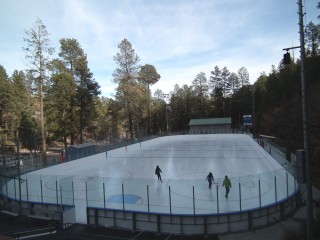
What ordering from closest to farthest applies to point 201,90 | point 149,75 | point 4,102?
point 4,102 < point 149,75 < point 201,90

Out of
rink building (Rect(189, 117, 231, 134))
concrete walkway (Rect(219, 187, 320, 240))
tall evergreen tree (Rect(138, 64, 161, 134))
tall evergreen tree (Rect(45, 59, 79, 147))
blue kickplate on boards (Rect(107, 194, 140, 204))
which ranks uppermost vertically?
tall evergreen tree (Rect(138, 64, 161, 134))

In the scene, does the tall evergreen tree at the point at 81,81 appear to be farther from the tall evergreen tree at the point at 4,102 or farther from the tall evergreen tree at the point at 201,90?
the tall evergreen tree at the point at 201,90

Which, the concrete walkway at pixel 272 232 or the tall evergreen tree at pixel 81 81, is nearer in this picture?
the concrete walkway at pixel 272 232

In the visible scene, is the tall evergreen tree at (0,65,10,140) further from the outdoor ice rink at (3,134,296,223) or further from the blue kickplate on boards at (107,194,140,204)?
the blue kickplate on boards at (107,194,140,204)

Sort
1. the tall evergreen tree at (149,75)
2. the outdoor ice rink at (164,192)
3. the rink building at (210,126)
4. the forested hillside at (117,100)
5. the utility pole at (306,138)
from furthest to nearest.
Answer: the tall evergreen tree at (149,75) < the rink building at (210,126) < the forested hillside at (117,100) < the outdoor ice rink at (164,192) < the utility pole at (306,138)

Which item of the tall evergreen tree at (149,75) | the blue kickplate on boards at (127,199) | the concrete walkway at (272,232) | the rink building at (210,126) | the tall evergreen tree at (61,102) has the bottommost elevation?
the concrete walkway at (272,232)

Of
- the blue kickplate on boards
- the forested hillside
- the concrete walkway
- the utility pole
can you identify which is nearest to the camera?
the utility pole

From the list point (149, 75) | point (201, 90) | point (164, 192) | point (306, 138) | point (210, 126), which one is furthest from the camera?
point (201, 90)

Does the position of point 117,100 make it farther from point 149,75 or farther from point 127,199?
point 127,199

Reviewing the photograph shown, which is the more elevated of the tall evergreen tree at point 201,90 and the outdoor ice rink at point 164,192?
the tall evergreen tree at point 201,90

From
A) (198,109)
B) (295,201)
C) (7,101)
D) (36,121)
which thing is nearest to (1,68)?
(7,101)

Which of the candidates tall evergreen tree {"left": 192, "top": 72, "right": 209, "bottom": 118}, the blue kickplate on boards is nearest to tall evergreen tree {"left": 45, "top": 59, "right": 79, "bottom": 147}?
the blue kickplate on boards

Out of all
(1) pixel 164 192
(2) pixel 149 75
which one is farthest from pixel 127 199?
(2) pixel 149 75

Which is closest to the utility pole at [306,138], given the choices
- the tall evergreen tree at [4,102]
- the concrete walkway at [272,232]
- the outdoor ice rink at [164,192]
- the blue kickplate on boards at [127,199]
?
the concrete walkway at [272,232]
